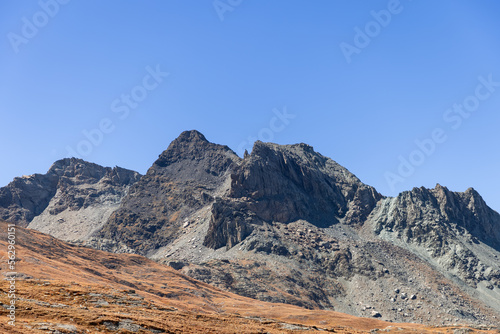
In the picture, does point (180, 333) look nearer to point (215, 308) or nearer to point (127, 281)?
point (215, 308)

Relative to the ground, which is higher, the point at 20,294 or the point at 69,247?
the point at 69,247

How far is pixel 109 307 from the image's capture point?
6494cm

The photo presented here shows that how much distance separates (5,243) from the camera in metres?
136

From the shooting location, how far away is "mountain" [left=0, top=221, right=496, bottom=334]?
167 feet

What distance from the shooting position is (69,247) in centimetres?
18100

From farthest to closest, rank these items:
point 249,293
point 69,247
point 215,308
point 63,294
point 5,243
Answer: point 249,293 → point 69,247 → point 215,308 → point 5,243 → point 63,294

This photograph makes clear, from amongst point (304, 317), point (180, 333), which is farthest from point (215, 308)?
point (180, 333)

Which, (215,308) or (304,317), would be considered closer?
(304,317)

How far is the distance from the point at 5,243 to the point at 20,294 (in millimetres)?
81986

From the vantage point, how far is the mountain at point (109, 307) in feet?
167

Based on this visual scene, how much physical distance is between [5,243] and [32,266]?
21.5 meters

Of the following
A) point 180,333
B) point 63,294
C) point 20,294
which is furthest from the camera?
point 63,294

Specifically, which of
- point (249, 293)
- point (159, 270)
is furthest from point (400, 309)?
point (159, 270)

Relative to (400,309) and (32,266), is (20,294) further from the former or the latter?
(400,309)
